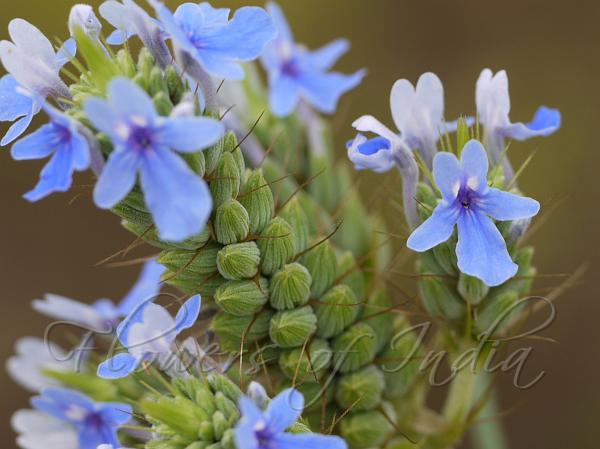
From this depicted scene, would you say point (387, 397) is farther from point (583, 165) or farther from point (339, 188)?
point (583, 165)

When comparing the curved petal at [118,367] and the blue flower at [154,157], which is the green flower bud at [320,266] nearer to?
the curved petal at [118,367]

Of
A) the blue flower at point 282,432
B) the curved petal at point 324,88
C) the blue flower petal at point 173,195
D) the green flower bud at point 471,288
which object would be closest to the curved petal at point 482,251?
the green flower bud at point 471,288

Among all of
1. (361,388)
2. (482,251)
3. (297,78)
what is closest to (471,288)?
(482,251)

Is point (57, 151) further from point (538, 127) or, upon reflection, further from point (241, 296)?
point (538, 127)

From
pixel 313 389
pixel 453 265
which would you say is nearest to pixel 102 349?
pixel 313 389

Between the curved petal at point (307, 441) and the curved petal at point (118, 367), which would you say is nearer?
the curved petal at point (307, 441)

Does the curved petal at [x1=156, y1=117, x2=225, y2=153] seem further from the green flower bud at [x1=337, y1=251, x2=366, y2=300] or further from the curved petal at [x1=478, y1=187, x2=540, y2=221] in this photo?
the green flower bud at [x1=337, y1=251, x2=366, y2=300]
